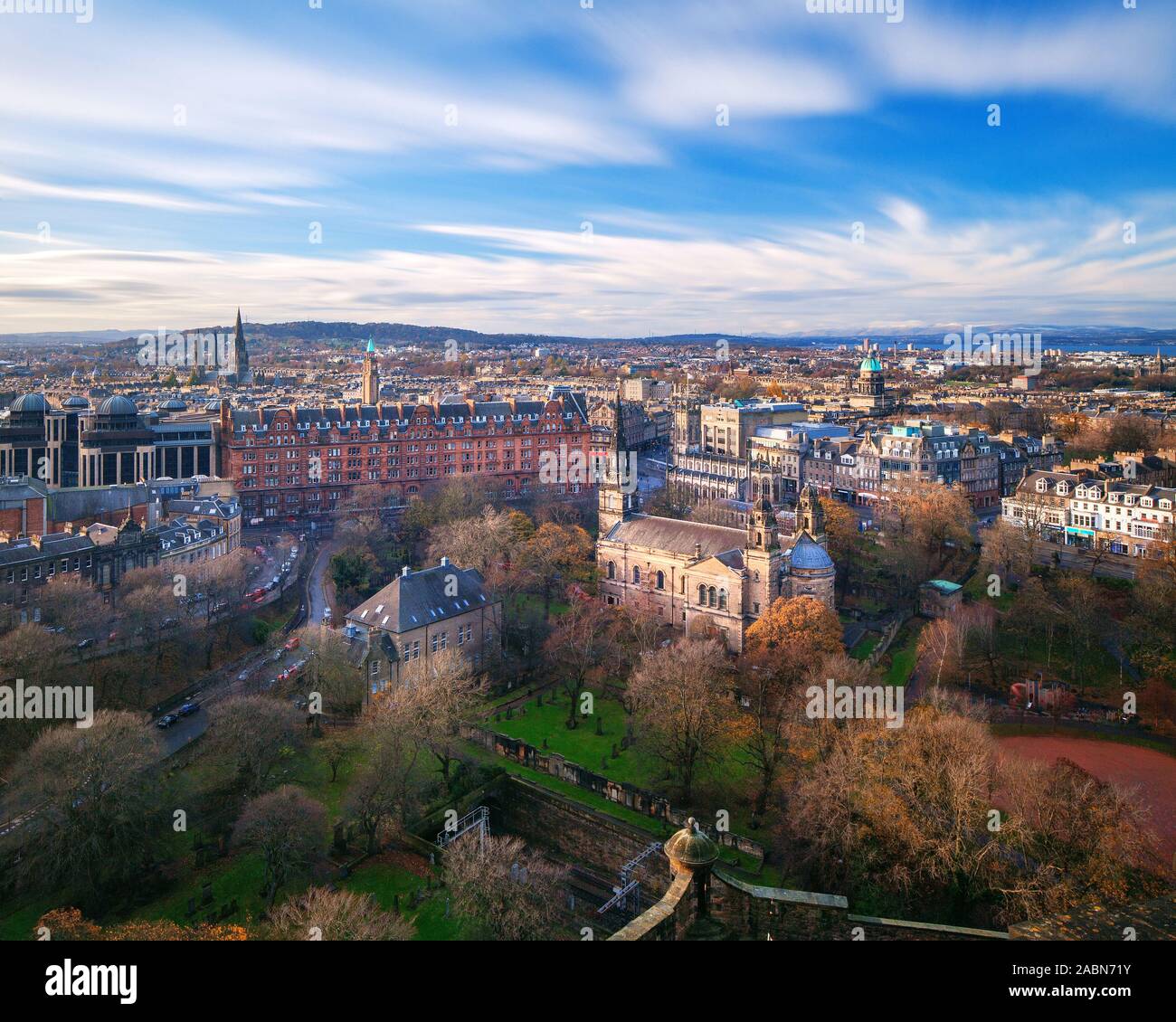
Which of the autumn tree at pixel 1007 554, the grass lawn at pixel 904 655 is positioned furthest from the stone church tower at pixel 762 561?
the autumn tree at pixel 1007 554

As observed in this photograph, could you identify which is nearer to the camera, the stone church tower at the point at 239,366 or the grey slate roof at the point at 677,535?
the grey slate roof at the point at 677,535

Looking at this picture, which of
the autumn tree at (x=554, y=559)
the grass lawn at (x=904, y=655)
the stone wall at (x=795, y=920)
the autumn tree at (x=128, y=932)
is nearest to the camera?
the stone wall at (x=795, y=920)

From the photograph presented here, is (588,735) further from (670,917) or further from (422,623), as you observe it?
(670,917)

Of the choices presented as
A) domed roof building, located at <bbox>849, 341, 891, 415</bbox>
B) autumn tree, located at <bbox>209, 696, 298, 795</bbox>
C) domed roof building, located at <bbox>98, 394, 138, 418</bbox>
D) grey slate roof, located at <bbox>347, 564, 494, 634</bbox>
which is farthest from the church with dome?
domed roof building, located at <bbox>849, 341, 891, 415</bbox>

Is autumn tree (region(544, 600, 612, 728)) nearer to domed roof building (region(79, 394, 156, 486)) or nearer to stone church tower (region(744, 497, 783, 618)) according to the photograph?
stone church tower (region(744, 497, 783, 618))

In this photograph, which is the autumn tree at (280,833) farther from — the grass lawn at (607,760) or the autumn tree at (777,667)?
the autumn tree at (777,667)
